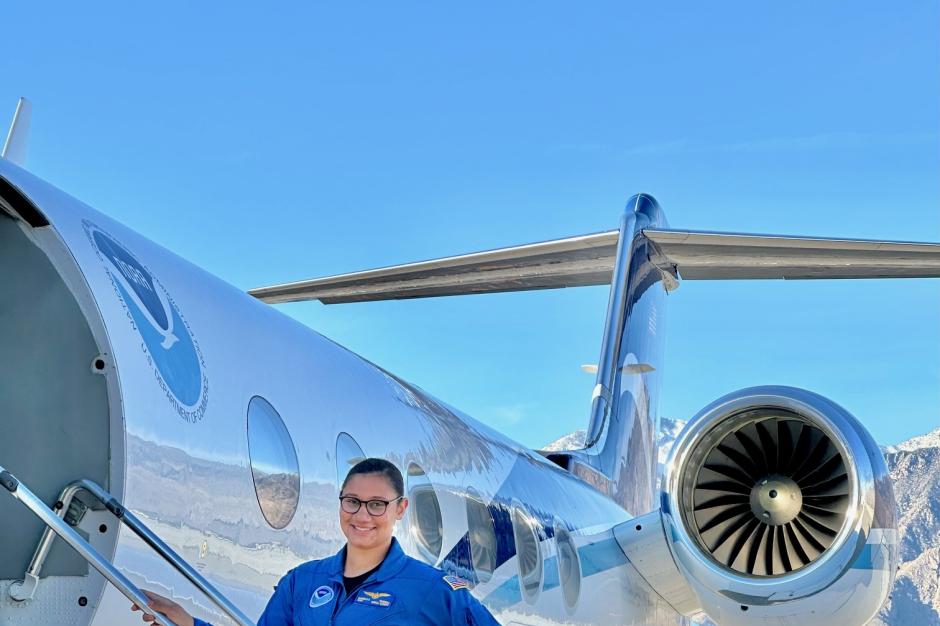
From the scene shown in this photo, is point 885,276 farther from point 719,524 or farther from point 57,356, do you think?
point 57,356

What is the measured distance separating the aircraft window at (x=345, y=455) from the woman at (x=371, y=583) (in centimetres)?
175

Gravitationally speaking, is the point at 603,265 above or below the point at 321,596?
above

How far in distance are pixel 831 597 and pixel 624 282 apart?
5502 mm

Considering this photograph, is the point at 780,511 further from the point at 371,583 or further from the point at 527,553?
the point at 371,583

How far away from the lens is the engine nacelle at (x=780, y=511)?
7012 mm

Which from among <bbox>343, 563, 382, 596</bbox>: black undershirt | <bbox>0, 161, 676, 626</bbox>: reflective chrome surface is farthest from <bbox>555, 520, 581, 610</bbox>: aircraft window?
<bbox>343, 563, 382, 596</bbox>: black undershirt

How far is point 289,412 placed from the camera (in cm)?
480

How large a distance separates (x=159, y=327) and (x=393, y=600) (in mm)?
1543

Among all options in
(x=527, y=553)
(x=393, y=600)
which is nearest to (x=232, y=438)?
(x=393, y=600)

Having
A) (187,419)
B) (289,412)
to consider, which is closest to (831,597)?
(289,412)

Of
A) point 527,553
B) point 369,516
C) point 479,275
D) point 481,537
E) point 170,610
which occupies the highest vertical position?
point 479,275

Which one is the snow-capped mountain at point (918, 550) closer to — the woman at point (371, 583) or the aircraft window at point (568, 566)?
the aircraft window at point (568, 566)

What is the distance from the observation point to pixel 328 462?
194 inches

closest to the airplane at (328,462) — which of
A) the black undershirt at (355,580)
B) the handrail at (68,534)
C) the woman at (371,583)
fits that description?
the handrail at (68,534)
